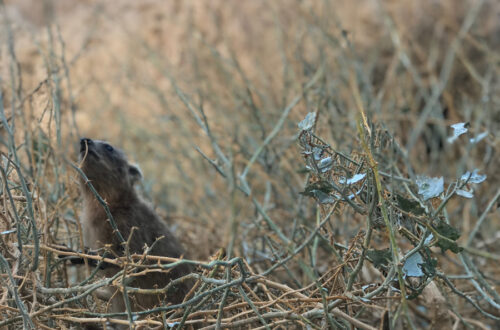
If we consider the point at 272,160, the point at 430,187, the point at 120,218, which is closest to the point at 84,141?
the point at 120,218

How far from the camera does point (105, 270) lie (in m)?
3.18

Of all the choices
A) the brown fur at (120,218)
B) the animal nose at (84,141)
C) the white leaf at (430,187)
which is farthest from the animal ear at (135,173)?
the white leaf at (430,187)

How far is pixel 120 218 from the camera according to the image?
3.48 m

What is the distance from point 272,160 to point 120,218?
1.35 m

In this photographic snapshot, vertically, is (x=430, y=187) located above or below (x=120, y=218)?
below

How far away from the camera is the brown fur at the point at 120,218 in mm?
3143

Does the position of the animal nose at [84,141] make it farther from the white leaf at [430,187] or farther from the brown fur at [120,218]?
the white leaf at [430,187]

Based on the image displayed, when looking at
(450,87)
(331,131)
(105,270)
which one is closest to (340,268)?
(105,270)

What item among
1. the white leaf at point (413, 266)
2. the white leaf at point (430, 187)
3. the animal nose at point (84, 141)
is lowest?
the white leaf at point (413, 266)

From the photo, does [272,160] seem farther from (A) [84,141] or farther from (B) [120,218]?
(A) [84,141]

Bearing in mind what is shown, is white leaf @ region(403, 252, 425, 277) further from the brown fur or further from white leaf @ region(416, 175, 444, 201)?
the brown fur

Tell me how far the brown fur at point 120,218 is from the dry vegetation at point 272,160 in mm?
130

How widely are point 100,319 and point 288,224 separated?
94.2 inches

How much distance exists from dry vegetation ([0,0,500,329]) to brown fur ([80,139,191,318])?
0.13 meters
